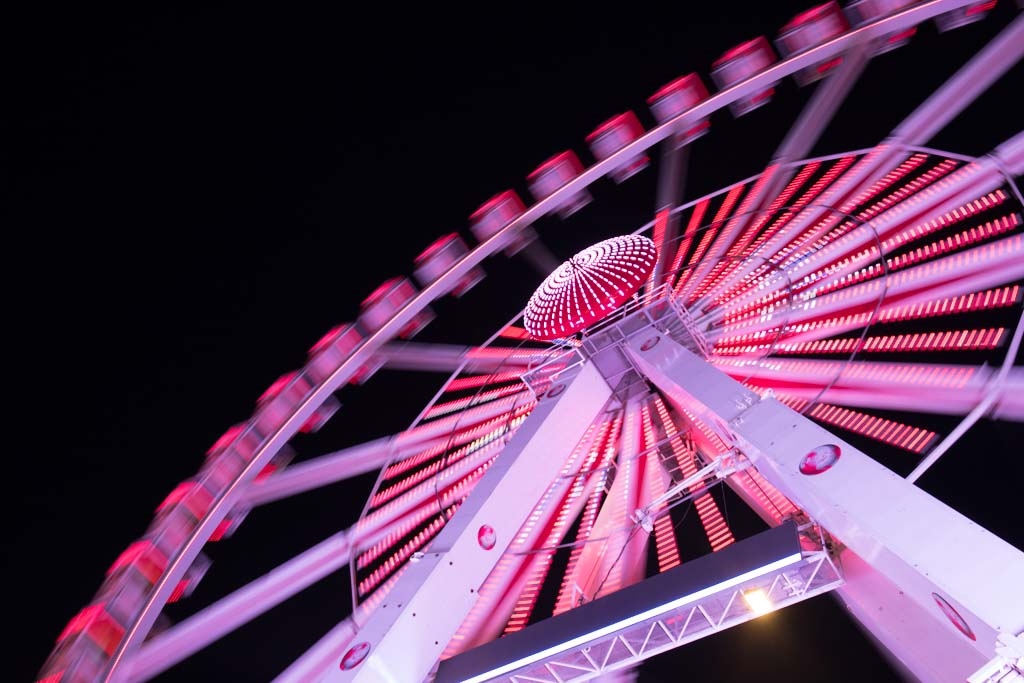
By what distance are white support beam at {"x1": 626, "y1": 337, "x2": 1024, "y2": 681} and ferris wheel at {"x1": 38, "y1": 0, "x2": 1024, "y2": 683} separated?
0.05 ft

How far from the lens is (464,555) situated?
425cm

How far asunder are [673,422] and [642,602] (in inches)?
114

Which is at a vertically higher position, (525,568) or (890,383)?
(525,568)

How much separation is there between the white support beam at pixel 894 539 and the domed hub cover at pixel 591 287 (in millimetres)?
965

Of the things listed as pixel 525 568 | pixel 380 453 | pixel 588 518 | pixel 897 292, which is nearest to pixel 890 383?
pixel 897 292

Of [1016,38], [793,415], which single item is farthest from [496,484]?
[1016,38]

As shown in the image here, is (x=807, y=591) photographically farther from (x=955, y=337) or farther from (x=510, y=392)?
(x=510, y=392)

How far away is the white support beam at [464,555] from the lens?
368cm

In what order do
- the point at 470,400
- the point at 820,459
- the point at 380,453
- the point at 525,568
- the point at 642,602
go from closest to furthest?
the point at 820,459 → the point at 642,602 → the point at 525,568 → the point at 380,453 → the point at 470,400

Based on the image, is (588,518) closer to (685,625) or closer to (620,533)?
(620,533)

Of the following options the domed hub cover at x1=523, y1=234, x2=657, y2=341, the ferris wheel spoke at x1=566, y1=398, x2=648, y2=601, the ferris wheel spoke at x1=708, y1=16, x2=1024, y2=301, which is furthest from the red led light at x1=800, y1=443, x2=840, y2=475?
the ferris wheel spoke at x1=708, y1=16, x2=1024, y2=301

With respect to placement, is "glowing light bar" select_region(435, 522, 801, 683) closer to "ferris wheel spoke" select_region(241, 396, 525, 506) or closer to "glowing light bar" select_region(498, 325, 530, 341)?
"ferris wheel spoke" select_region(241, 396, 525, 506)

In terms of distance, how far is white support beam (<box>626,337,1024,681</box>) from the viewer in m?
2.74

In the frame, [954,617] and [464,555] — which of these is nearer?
[954,617]
